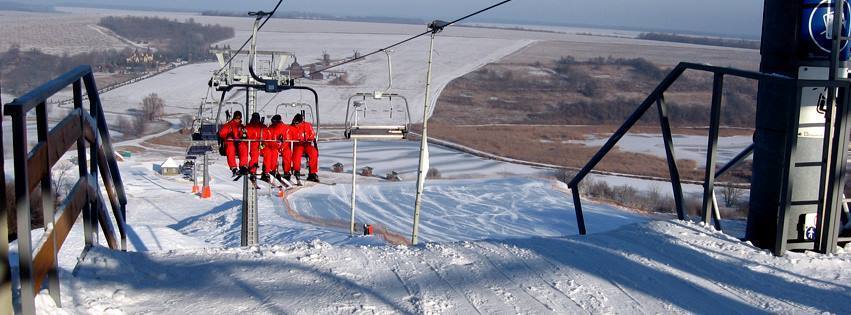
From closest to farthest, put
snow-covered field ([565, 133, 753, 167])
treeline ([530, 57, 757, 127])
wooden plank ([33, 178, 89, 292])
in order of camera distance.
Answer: wooden plank ([33, 178, 89, 292])
snow-covered field ([565, 133, 753, 167])
treeline ([530, 57, 757, 127])

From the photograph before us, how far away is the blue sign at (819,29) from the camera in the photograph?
17.6ft

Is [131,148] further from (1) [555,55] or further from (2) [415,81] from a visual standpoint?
(1) [555,55]

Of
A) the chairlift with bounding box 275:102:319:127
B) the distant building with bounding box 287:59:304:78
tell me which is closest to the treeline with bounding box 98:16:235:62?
the distant building with bounding box 287:59:304:78

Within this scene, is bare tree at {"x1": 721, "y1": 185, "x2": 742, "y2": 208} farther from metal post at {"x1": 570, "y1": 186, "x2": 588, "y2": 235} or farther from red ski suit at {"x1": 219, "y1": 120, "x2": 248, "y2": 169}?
red ski suit at {"x1": 219, "y1": 120, "x2": 248, "y2": 169}

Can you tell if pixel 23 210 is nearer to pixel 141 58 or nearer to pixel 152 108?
pixel 152 108

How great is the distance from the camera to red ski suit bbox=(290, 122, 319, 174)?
901 cm

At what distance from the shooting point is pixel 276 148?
9.05 m

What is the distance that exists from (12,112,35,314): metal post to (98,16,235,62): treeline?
79.8 metres

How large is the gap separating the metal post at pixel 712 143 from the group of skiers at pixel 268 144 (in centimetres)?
440

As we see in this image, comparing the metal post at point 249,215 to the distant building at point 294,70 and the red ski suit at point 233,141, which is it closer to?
the distant building at point 294,70

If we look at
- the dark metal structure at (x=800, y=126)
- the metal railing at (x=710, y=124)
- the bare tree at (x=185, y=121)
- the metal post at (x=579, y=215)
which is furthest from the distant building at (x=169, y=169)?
the dark metal structure at (x=800, y=126)

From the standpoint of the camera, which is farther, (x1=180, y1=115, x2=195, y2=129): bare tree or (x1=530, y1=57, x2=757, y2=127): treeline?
(x1=530, y1=57, x2=757, y2=127): treeline

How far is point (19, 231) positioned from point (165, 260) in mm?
2155

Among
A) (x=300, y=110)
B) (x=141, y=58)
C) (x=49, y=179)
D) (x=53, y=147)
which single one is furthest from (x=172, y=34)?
(x=49, y=179)
